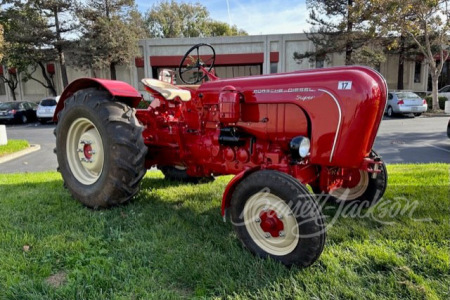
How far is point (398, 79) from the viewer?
85.4 feet

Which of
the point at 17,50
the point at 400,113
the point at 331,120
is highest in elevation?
the point at 17,50

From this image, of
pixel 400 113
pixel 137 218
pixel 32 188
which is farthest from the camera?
pixel 400 113

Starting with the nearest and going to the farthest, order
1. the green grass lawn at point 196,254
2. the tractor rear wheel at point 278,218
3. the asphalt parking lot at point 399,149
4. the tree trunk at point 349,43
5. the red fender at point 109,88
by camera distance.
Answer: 1. the green grass lawn at point 196,254
2. the tractor rear wheel at point 278,218
3. the red fender at point 109,88
4. the asphalt parking lot at point 399,149
5. the tree trunk at point 349,43

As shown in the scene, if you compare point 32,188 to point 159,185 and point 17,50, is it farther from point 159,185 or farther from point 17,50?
point 17,50

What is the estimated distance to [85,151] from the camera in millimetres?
4047

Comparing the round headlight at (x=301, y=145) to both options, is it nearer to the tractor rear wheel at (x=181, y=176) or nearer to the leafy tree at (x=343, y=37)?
the tractor rear wheel at (x=181, y=176)

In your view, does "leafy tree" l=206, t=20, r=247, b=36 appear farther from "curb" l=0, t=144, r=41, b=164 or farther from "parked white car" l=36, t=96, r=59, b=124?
"curb" l=0, t=144, r=41, b=164

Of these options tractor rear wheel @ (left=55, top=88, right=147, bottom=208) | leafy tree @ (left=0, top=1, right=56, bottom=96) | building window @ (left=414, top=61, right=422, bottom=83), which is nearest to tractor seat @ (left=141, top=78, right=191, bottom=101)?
tractor rear wheel @ (left=55, top=88, right=147, bottom=208)

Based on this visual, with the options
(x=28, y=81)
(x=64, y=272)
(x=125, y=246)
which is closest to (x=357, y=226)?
(x=125, y=246)

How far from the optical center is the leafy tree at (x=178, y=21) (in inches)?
1650

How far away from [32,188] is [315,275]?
4143 millimetres

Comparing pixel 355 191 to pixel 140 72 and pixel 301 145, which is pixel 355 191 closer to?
pixel 301 145

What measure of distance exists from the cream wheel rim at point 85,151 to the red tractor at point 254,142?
13 mm

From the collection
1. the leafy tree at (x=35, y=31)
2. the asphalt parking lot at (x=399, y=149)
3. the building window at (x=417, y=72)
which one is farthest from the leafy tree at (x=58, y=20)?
the building window at (x=417, y=72)
